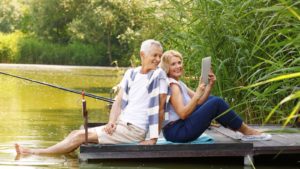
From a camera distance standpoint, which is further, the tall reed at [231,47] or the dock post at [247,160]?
the tall reed at [231,47]

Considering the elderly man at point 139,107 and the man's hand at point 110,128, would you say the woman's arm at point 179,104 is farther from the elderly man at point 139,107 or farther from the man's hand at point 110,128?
the man's hand at point 110,128

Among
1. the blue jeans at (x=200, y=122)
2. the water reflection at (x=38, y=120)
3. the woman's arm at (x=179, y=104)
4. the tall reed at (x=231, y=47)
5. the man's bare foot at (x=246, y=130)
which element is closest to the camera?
the woman's arm at (x=179, y=104)

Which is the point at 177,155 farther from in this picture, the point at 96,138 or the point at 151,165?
the point at 96,138

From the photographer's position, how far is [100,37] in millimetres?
41656

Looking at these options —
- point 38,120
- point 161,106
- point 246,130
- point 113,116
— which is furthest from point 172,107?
point 38,120

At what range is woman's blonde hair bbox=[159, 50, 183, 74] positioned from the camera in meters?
5.93

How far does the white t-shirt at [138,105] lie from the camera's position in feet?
20.0

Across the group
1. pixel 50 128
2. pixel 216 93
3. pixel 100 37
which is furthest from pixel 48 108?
pixel 100 37

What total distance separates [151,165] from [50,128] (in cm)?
348

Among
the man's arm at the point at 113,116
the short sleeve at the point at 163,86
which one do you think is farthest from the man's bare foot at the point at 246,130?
the man's arm at the point at 113,116

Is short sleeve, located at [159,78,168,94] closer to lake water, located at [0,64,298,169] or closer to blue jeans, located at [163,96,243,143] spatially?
blue jeans, located at [163,96,243,143]

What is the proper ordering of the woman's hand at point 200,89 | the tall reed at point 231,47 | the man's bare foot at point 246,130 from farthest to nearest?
the tall reed at point 231,47 → the man's bare foot at point 246,130 → the woman's hand at point 200,89

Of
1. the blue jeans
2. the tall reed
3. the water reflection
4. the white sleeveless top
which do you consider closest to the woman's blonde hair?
the white sleeveless top

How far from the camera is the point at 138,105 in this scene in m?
6.12
